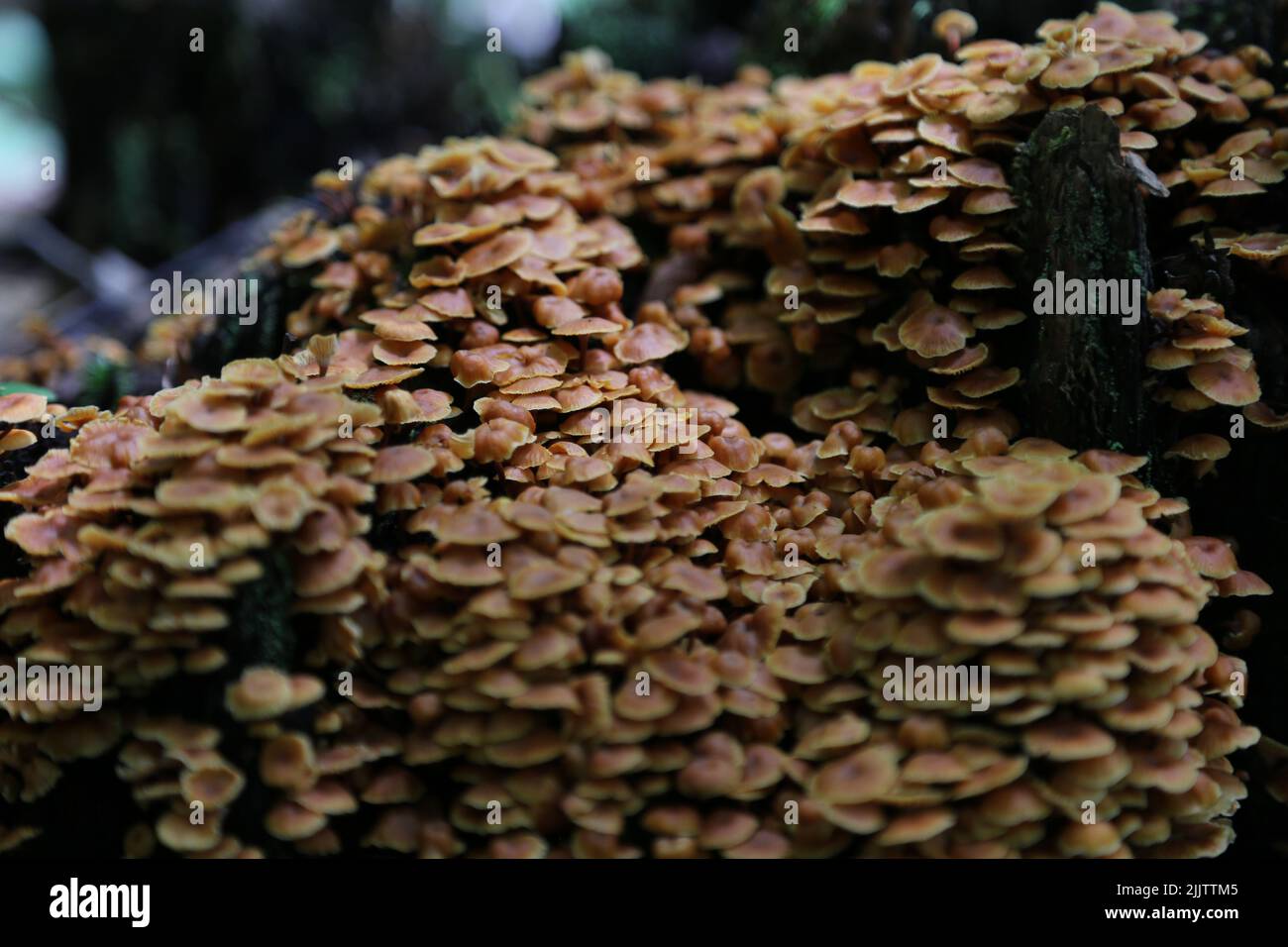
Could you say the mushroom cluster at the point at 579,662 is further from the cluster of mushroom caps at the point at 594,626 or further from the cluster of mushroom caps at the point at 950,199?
the cluster of mushroom caps at the point at 950,199

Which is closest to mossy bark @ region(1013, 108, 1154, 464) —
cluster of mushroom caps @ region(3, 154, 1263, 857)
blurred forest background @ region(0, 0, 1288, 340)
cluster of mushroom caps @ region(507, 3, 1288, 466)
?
cluster of mushroom caps @ region(507, 3, 1288, 466)

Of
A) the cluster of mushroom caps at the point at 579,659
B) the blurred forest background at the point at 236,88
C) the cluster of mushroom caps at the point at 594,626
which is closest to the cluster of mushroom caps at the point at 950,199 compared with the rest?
the cluster of mushroom caps at the point at 594,626

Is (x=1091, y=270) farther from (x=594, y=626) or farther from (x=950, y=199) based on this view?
(x=594, y=626)

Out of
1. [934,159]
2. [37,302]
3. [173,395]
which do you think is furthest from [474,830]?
[37,302]

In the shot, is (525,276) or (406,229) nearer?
(525,276)

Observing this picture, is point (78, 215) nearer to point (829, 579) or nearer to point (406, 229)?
point (406, 229)

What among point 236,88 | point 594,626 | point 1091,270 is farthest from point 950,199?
point 236,88

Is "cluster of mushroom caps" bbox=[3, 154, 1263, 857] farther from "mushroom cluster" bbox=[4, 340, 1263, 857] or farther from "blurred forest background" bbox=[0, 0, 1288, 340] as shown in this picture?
"blurred forest background" bbox=[0, 0, 1288, 340]
